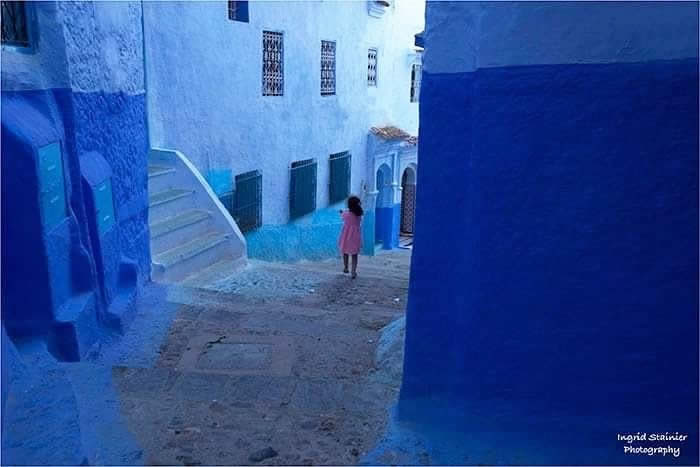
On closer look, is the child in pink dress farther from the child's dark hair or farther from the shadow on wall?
the shadow on wall

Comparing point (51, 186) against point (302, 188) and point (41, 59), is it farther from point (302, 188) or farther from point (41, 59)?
point (302, 188)

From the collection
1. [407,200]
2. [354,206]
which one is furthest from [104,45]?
[407,200]

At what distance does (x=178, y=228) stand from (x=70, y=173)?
3.26 m

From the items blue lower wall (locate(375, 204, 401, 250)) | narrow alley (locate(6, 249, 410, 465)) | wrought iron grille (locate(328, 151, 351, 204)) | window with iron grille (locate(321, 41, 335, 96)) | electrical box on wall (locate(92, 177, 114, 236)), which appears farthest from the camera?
blue lower wall (locate(375, 204, 401, 250))

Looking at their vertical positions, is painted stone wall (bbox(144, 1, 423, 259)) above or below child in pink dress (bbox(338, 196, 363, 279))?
above

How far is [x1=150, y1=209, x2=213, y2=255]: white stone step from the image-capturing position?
7.35 meters

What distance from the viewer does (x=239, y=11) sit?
11.1 m

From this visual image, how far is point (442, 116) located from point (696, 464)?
2.09m

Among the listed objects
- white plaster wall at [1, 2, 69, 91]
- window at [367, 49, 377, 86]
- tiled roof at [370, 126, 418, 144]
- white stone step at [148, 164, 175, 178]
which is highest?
window at [367, 49, 377, 86]

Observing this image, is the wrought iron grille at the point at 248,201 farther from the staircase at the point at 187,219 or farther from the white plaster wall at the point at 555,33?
the white plaster wall at the point at 555,33

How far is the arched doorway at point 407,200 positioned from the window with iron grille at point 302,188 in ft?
24.7

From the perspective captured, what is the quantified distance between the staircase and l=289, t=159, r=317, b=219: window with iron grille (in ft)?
15.1

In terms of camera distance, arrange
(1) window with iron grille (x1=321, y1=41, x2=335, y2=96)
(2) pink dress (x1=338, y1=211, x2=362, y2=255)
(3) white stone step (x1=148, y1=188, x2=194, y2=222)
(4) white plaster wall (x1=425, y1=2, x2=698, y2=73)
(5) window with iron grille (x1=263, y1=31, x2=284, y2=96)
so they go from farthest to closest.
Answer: (1) window with iron grille (x1=321, y1=41, x2=335, y2=96), (5) window with iron grille (x1=263, y1=31, x2=284, y2=96), (2) pink dress (x1=338, y1=211, x2=362, y2=255), (3) white stone step (x1=148, y1=188, x2=194, y2=222), (4) white plaster wall (x1=425, y1=2, x2=698, y2=73)

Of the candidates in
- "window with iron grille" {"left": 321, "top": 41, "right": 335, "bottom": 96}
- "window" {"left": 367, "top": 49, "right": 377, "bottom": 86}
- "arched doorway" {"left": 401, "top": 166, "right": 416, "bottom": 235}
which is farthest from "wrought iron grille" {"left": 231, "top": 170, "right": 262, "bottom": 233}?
"arched doorway" {"left": 401, "top": 166, "right": 416, "bottom": 235}
